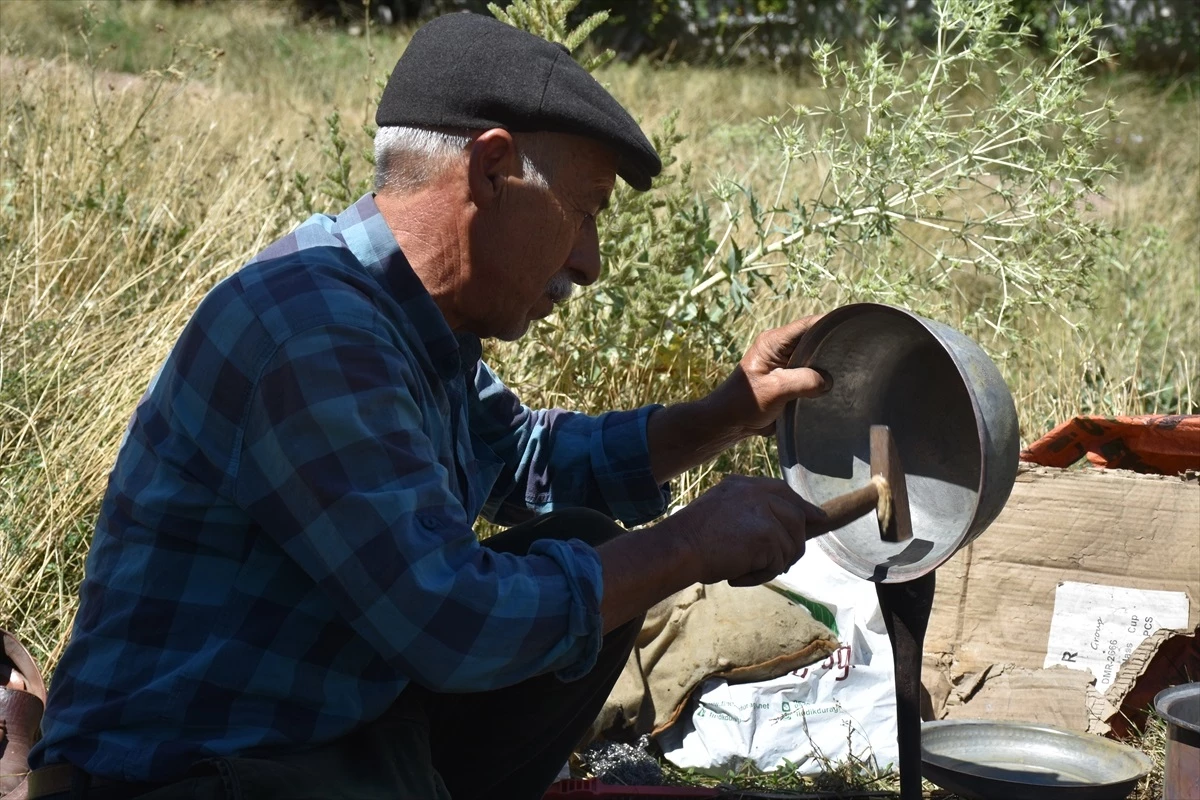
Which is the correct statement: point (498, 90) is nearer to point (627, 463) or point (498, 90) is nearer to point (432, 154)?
point (432, 154)

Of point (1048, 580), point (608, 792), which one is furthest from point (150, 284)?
point (1048, 580)

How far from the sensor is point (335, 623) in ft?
6.40

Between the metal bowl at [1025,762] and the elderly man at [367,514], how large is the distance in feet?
3.68

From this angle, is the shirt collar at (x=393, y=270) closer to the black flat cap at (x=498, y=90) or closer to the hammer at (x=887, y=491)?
the black flat cap at (x=498, y=90)

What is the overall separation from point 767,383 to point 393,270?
0.86m

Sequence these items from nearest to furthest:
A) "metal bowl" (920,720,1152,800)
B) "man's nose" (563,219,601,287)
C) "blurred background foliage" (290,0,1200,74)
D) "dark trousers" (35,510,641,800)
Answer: "dark trousers" (35,510,641,800) < "man's nose" (563,219,601,287) < "metal bowl" (920,720,1152,800) < "blurred background foliage" (290,0,1200,74)

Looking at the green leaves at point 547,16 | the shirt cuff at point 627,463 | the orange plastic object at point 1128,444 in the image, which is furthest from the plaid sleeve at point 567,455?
the orange plastic object at point 1128,444

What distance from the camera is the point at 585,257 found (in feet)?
7.58

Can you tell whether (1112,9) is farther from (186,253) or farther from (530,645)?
(530,645)

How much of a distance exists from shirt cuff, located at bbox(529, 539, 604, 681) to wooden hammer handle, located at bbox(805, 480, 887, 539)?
0.39 m

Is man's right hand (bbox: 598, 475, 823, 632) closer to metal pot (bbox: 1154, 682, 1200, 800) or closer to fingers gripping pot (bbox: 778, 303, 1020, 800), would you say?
fingers gripping pot (bbox: 778, 303, 1020, 800)

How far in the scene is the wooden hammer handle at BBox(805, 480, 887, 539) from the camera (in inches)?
85.7

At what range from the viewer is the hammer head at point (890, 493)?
2533 millimetres

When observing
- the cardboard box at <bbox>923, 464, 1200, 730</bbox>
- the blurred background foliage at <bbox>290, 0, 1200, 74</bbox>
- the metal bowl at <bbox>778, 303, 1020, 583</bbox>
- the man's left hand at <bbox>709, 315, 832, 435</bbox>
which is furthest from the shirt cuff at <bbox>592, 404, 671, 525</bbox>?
the blurred background foliage at <bbox>290, 0, 1200, 74</bbox>
